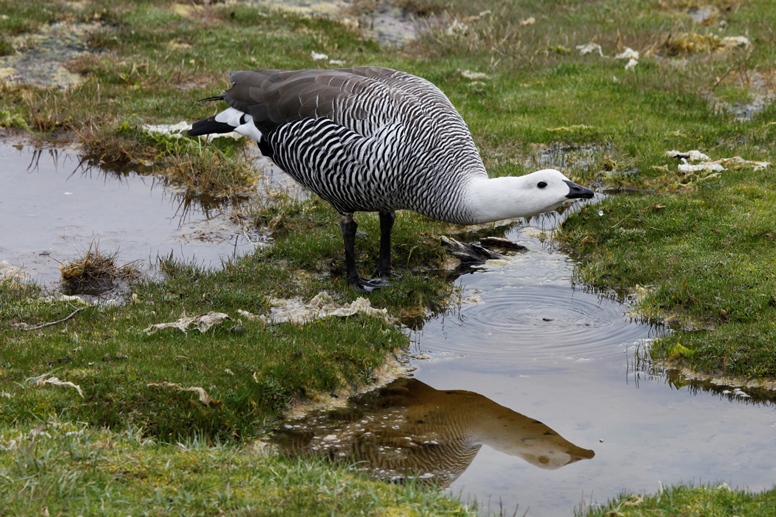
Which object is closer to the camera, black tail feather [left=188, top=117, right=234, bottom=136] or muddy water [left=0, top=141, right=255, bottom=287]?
black tail feather [left=188, top=117, right=234, bottom=136]

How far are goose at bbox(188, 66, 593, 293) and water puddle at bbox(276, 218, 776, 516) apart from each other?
122 cm

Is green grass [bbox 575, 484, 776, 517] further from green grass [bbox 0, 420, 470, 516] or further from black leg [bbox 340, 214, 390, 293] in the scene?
black leg [bbox 340, 214, 390, 293]

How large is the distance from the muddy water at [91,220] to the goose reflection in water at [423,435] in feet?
11.5

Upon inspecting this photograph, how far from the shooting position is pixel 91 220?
38.0 feet

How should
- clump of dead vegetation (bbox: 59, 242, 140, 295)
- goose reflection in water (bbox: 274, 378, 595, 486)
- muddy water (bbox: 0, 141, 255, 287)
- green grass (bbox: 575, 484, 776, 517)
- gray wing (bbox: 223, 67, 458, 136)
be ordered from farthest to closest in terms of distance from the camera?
muddy water (bbox: 0, 141, 255, 287) → clump of dead vegetation (bbox: 59, 242, 140, 295) → gray wing (bbox: 223, 67, 458, 136) → goose reflection in water (bbox: 274, 378, 595, 486) → green grass (bbox: 575, 484, 776, 517)

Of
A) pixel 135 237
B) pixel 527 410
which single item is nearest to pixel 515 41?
pixel 135 237

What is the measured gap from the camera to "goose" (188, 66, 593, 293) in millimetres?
8930

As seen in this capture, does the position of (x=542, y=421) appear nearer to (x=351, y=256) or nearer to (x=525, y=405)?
(x=525, y=405)

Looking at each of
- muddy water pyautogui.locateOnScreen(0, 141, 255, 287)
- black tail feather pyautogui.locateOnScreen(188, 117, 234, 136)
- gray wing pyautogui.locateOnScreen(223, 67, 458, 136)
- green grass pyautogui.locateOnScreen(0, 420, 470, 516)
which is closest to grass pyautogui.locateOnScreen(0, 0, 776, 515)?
green grass pyautogui.locateOnScreen(0, 420, 470, 516)

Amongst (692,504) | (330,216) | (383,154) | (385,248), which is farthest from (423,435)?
(330,216)

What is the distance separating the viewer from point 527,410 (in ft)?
25.0

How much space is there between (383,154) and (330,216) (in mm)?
2680

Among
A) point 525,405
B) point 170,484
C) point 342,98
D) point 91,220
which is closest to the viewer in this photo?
point 170,484

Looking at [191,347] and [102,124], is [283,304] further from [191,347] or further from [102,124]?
[102,124]
